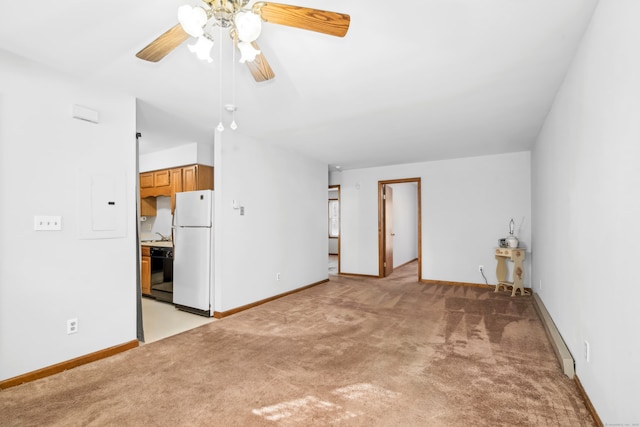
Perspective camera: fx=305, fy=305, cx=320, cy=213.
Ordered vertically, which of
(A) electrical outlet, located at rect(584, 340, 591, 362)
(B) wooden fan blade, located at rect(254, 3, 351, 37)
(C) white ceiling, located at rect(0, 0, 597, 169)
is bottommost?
(A) electrical outlet, located at rect(584, 340, 591, 362)

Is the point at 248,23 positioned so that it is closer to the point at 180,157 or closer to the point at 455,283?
the point at 180,157

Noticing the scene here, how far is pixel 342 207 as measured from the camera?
698 centimetres

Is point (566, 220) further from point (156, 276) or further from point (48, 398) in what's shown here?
point (156, 276)

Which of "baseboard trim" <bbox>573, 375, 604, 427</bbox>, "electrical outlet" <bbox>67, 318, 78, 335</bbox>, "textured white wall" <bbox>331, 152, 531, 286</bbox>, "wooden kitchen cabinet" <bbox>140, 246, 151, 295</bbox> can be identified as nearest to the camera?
"baseboard trim" <bbox>573, 375, 604, 427</bbox>

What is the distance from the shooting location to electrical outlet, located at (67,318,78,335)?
8.05ft

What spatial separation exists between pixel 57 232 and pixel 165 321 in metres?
1.77

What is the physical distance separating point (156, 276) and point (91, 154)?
254cm

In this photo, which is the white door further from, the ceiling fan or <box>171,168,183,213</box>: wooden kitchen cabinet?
the ceiling fan

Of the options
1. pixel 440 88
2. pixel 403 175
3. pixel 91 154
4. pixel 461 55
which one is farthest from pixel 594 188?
pixel 403 175

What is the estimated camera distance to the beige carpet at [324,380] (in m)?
1.85

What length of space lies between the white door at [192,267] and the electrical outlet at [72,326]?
4.85 ft

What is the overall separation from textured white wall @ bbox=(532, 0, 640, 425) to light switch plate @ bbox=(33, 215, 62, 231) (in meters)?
3.60

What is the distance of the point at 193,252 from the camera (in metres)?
4.04

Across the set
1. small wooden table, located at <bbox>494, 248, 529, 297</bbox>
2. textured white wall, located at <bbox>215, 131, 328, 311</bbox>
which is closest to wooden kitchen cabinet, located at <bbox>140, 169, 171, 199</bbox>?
textured white wall, located at <bbox>215, 131, 328, 311</bbox>
